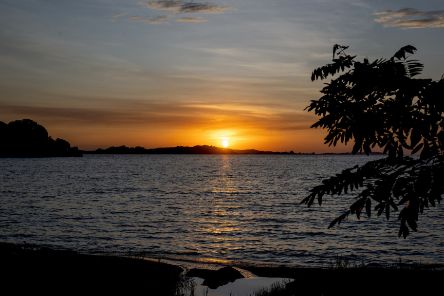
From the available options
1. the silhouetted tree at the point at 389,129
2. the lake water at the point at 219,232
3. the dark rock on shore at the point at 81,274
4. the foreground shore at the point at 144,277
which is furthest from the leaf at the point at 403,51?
the lake water at the point at 219,232

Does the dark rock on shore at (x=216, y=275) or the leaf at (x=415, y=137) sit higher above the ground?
the leaf at (x=415, y=137)

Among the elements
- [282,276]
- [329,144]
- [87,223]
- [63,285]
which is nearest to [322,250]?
[282,276]

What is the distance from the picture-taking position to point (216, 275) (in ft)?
69.1

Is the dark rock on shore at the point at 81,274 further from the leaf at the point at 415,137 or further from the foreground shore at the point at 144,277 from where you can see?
the leaf at the point at 415,137

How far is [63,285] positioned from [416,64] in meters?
14.6

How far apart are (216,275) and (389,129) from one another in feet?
50.4

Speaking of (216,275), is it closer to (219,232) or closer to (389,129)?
(389,129)

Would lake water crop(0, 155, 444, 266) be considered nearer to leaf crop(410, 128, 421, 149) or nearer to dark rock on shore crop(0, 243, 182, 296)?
dark rock on shore crop(0, 243, 182, 296)

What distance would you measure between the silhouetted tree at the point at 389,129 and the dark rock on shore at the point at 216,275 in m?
13.6

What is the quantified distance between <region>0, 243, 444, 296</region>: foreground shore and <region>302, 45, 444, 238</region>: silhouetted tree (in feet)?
23.2

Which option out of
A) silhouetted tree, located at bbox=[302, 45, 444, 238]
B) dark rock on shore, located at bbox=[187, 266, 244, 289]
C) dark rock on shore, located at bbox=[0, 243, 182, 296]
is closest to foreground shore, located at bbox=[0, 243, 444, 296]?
dark rock on shore, located at bbox=[0, 243, 182, 296]

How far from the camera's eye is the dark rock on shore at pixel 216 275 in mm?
20141

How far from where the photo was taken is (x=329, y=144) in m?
7.87

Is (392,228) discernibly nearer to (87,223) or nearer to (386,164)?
(87,223)
